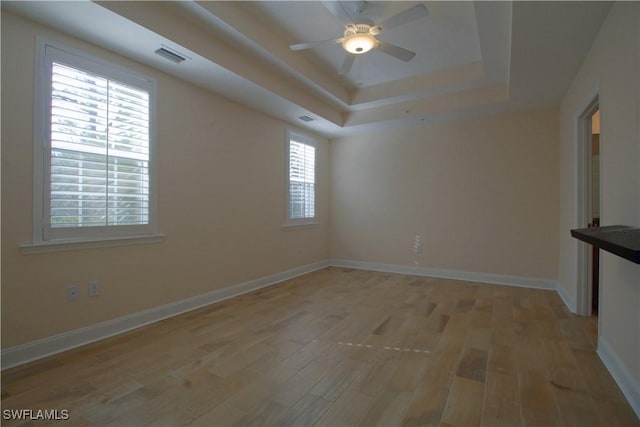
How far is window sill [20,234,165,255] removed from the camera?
2.21m

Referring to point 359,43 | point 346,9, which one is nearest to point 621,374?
point 359,43

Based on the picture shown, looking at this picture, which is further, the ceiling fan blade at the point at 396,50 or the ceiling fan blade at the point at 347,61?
the ceiling fan blade at the point at 347,61

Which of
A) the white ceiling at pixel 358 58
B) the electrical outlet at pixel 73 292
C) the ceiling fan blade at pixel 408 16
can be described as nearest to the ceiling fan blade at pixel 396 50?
the ceiling fan blade at pixel 408 16

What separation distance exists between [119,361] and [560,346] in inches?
138

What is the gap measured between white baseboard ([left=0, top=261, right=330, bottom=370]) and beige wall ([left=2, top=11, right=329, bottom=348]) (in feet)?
0.17

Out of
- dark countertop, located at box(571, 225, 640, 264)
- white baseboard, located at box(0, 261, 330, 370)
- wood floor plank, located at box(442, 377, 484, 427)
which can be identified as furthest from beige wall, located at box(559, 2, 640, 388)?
white baseboard, located at box(0, 261, 330, 370)

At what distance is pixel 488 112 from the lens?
4.39 meters

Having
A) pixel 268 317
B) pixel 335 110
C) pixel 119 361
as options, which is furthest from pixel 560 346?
pixel 335 110

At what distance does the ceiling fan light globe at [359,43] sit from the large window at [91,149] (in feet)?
6.44

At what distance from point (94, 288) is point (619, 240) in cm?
363

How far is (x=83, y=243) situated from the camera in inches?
97.3

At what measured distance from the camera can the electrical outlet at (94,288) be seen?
253cm

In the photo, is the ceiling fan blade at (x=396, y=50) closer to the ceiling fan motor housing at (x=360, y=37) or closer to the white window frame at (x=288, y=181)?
the ceiling fan motor housing at (x=360, y=37)

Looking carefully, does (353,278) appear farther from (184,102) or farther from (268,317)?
(184,102)
